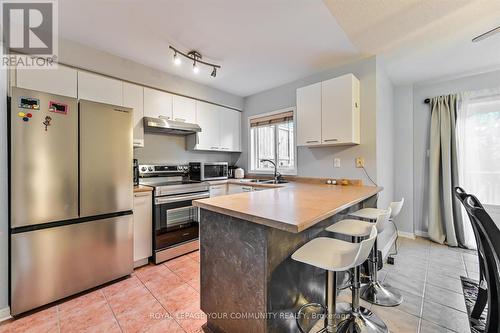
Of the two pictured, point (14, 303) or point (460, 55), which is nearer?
point (14, 303)

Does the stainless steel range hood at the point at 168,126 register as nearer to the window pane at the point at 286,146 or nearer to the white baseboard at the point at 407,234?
the window pane at the point at 286,146

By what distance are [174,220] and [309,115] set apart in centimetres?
220

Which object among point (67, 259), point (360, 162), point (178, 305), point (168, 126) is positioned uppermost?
point (168, 126)

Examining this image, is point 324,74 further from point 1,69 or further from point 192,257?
point 1,69

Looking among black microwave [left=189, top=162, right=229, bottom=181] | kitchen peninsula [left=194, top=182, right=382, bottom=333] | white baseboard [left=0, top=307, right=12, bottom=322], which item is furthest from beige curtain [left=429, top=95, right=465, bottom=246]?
white baseboard [left=0, top=307, right=12, bottom=322]

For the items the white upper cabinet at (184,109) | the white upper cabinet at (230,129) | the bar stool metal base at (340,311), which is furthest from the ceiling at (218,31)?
the bar stool metal base at (340,311)

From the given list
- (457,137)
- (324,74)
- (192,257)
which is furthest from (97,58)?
(457,137)

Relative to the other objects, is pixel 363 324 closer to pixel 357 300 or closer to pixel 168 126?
pixel 357 300

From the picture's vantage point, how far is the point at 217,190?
332 centimetres

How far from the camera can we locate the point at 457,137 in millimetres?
3012

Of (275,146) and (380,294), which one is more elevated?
(275,146)

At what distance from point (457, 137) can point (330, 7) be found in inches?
108

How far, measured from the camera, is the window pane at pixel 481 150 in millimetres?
2799

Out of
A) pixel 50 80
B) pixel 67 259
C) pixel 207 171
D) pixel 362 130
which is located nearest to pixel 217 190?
pixel 207 171
